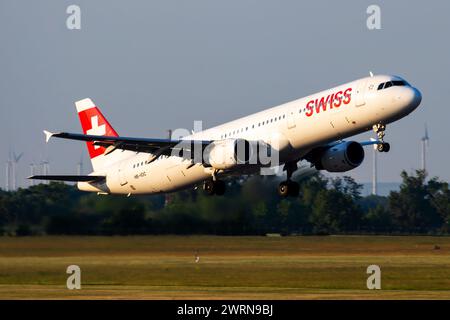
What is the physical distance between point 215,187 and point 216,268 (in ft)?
22.5

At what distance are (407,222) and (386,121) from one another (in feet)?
143

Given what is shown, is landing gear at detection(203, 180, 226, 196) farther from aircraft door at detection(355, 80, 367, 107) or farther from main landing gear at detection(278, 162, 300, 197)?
aircraft door at detection(355, 80, 367, 107)

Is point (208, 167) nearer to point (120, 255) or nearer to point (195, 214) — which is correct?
point (195, 214)

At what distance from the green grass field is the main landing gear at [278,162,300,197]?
4.29 metres

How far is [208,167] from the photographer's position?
5984 cm

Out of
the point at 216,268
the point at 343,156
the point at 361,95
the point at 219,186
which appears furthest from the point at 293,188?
the point at 361,95

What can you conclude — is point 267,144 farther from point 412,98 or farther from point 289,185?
point 412,98

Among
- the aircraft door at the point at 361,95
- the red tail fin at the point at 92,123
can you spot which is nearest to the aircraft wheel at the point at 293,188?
the aircraft door at the point at 361,95

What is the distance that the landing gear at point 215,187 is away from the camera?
60312mm

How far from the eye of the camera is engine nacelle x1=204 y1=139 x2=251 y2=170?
56844 mm
